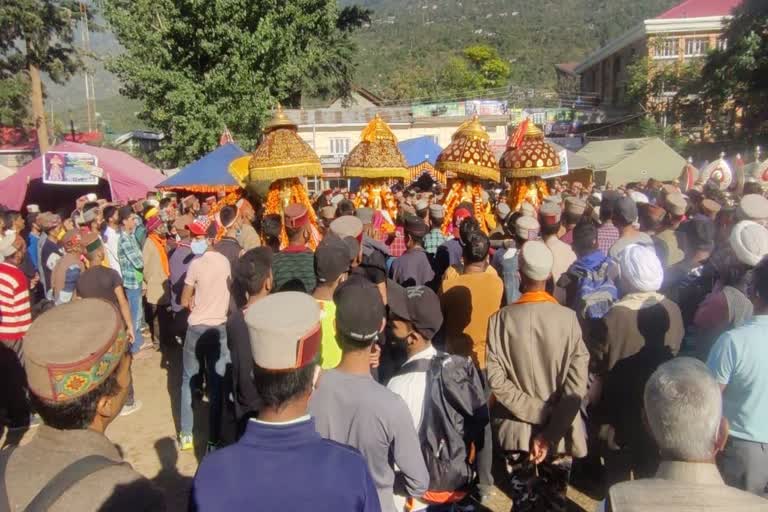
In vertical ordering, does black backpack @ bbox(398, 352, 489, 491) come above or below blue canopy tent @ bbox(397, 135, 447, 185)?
below

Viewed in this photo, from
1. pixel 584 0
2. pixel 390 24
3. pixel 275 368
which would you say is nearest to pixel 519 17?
pixel 584 0

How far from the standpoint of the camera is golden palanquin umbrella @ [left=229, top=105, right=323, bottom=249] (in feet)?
22.7

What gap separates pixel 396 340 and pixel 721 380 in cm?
162

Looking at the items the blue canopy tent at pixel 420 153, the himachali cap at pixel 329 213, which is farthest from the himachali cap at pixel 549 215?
the blue canopy tent at pixel 420 153

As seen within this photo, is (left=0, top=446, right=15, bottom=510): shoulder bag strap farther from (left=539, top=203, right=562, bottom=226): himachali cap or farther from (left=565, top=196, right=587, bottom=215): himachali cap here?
(left=565, top=196, right=587, bottom=215): himachali cap

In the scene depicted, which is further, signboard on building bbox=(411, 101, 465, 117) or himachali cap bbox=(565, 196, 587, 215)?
signboard on building bbox=(411, 101, 465, 117)

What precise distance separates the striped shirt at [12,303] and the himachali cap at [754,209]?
242 inches

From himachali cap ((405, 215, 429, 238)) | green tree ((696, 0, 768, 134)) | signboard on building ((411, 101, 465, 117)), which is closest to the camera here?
himachali cap ((405, 215, 429, 238))

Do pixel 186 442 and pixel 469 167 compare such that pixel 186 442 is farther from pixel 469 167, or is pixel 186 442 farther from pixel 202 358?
pixel 469 167

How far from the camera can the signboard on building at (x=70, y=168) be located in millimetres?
13047

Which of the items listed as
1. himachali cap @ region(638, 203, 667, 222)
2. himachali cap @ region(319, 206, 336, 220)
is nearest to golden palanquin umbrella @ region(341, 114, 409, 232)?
himachali cap @ region(319, 206, 336, 220)

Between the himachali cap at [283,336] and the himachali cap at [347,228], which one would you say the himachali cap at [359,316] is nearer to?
the himachali cap at [283,336]

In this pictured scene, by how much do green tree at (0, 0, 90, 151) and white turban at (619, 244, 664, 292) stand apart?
84.0ft

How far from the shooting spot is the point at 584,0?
14562 centimetres
